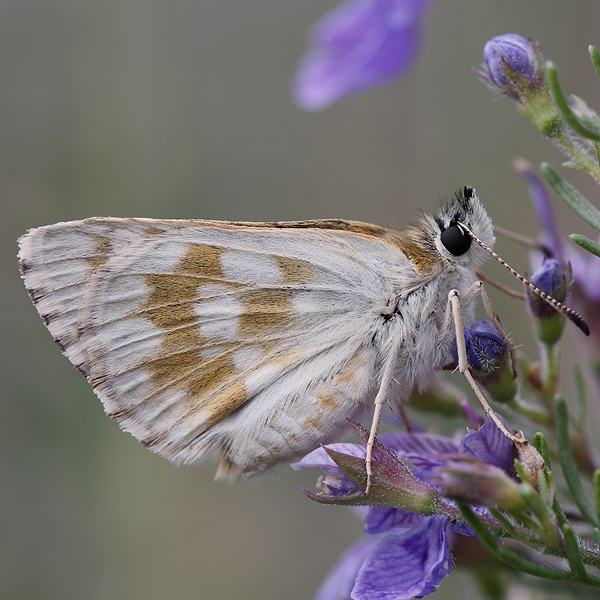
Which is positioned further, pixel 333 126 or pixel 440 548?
pixel 333 126

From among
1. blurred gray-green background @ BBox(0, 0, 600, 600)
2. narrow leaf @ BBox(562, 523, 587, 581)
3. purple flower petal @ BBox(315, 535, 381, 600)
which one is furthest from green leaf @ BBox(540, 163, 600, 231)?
blurred gray-green background @ BBox(0, 0, 600, 600)

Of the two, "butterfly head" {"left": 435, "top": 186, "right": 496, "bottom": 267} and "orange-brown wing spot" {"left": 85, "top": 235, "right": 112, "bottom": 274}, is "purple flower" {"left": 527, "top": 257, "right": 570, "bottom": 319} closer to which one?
"butterfly head" {"left": 435, "top": 186, "right": 496, "bottom": 267}

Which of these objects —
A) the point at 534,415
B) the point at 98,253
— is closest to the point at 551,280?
the point at 534,415

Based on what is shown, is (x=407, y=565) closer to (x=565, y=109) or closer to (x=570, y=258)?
(x=565, y=109)

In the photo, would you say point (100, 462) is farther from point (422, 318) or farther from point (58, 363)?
point (422, 318)

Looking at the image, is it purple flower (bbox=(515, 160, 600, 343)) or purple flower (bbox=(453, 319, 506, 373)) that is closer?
purple flower (bbox=(453, 319, 506, 373))

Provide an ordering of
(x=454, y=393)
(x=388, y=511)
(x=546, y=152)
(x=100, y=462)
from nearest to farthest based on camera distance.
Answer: (x=388, y=511) → (x=454, y=393) → (x=100, y=462) → (x=546, y=152)

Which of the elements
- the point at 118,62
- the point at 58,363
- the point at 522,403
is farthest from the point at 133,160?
the point at 522,403
